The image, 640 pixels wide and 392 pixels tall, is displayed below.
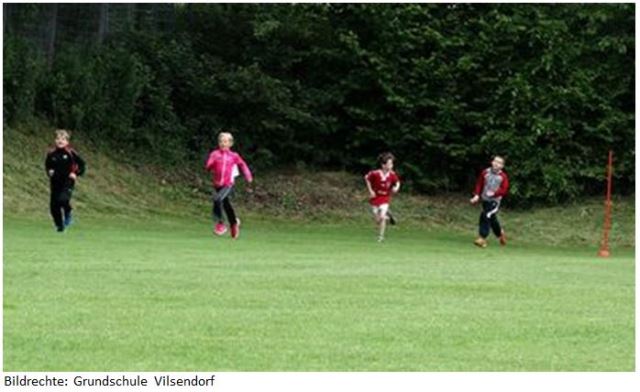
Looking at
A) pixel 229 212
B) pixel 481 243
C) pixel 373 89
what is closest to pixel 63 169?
pixel 229 212

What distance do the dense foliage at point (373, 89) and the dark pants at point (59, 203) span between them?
1046cm

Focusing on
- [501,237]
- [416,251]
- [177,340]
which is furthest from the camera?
[501,237]

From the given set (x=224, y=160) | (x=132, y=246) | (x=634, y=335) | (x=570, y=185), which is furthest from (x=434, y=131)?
(x=634, y=335)

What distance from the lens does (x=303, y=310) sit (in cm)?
1388

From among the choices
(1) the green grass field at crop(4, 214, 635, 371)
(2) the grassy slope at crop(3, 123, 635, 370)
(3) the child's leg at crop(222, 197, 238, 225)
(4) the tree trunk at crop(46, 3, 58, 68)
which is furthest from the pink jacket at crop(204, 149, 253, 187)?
(4) the tree trunk at crop(46, 3, 58, 68)

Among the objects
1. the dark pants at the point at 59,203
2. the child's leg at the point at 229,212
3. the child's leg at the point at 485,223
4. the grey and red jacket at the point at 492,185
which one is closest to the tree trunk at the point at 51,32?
the dark pants at the point at 59,203

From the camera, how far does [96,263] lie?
63.2 ft

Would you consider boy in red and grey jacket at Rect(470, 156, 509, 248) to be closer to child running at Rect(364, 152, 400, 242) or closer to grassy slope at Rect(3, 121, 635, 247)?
child running at Rect(364, 152, 400, 242)

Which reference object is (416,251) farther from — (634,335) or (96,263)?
(634,335)

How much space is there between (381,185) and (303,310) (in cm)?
1524

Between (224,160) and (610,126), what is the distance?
13.9 m

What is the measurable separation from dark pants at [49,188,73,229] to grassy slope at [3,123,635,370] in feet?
1.45

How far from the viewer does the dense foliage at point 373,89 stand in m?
37.8

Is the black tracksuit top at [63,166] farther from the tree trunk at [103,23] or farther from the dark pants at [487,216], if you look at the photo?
the tree trunk at [103,23]
